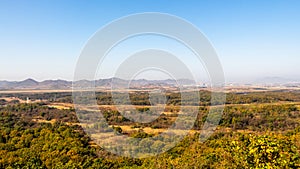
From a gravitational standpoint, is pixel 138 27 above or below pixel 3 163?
above

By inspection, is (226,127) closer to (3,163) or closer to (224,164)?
(224,164)

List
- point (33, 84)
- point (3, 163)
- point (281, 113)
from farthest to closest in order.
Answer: point (33, 84) → point (281, 113) → point (3, 163)

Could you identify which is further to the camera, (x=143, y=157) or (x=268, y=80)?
(x=268, y=80)

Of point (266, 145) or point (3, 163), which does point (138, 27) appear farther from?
point (3, 163)

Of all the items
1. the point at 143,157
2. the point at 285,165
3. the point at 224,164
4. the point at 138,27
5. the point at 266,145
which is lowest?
the point at 143,157

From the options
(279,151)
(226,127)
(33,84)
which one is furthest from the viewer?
(33,84)

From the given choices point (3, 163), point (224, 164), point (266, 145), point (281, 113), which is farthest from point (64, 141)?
point (281, 113)

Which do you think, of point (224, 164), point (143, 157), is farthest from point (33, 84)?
point (224, 164)
